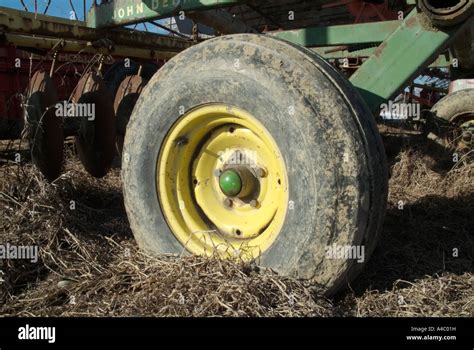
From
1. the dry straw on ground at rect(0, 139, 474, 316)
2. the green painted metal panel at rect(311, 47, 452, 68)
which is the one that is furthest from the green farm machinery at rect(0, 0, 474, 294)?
the green painted metal panel at rect(311, 47, 452, 68)

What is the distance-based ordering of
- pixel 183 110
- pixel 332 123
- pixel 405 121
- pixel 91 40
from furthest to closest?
pixel 405 121 < pixel 91 40 < pixel 183 110 < pixel 332 123

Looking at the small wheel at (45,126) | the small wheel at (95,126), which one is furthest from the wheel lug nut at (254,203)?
the small wheel at (95,126)

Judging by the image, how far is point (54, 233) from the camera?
281 cm

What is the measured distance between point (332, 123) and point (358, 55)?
2908 millimetres

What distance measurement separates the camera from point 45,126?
367cm

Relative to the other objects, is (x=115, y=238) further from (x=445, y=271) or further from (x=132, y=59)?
(x=132, y=59)

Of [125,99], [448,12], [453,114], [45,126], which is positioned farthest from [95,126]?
[453,114]

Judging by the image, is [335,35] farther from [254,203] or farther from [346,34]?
[254,203]

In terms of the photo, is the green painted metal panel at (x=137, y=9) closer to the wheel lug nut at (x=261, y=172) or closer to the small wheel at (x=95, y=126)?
the small wheel at (x=95, y=126)

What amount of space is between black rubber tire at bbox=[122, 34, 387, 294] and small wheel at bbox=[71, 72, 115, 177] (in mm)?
A: 1913

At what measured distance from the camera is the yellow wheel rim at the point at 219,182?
7.54 ft

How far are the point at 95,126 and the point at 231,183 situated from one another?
2.10 m

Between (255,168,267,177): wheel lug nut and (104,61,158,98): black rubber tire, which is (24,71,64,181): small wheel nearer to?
(104,61,158,98): black rubber tire
